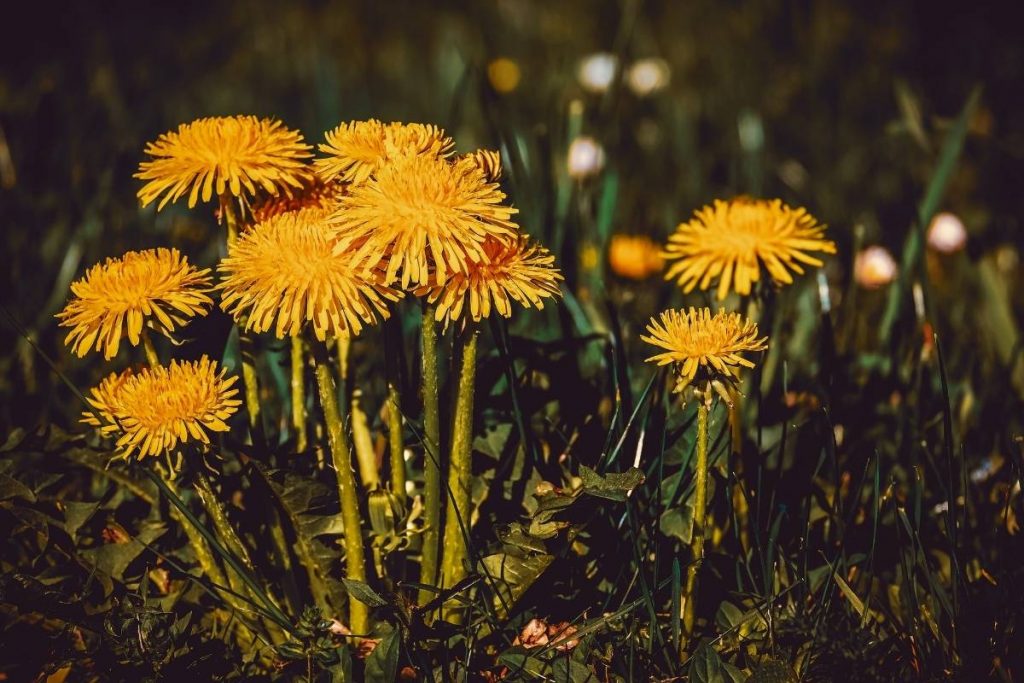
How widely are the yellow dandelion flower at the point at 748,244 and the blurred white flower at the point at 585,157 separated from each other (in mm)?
934

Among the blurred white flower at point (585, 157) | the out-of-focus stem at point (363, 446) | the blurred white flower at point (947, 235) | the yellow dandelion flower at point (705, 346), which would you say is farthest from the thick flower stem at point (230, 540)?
the blurred white flower at point (947, 235)

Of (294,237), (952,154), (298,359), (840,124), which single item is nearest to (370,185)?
(294,237)

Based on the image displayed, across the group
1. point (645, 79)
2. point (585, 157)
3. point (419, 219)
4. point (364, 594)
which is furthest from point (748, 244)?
point (645, 79)

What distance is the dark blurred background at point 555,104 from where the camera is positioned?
2.24 meters

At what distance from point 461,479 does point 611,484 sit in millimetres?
199

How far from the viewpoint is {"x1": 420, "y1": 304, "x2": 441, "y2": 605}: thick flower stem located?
1101 mm

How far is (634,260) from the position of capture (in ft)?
7.41

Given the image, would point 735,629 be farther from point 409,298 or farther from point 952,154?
point 952,154

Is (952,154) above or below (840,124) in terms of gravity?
below

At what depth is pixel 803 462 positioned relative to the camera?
1.46m

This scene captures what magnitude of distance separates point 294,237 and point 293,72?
11.4 ft

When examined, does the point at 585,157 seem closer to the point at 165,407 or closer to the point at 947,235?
the point at 947,235

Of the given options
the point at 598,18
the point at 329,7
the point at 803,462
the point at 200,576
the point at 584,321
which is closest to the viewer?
the point at 200,576

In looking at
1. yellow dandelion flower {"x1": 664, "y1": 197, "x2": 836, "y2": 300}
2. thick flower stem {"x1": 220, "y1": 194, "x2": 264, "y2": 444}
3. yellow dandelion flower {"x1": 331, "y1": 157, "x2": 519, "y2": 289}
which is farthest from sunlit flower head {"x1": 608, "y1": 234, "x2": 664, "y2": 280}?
yellow dandelion flower {"x1": 331, "y1": 157, "x2": 519, "y2": 289}
